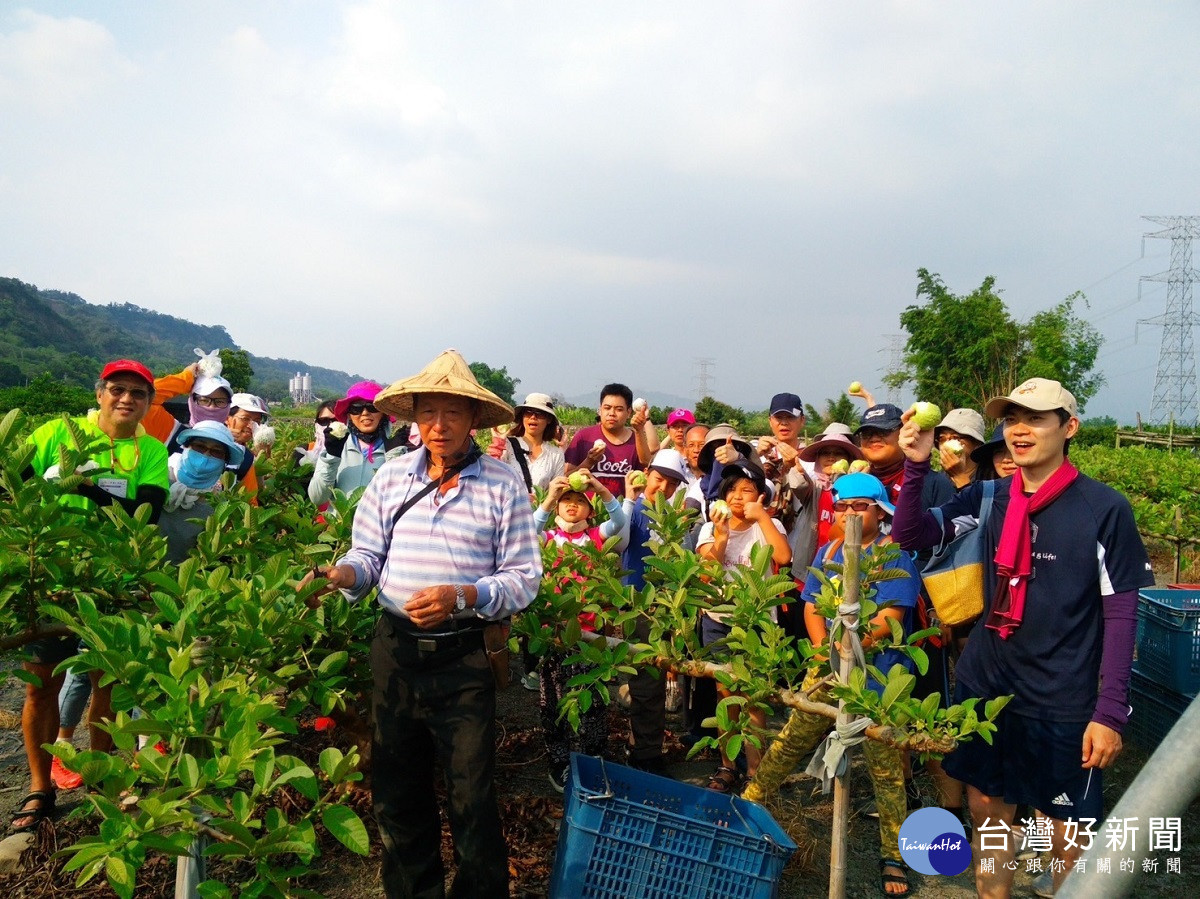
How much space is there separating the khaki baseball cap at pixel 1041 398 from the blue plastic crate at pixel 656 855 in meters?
1.63

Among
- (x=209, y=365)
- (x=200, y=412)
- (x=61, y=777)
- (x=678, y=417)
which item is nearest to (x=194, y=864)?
(x=61, y=777)

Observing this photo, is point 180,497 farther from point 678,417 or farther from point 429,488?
point 678,417

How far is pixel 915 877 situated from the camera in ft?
10.4

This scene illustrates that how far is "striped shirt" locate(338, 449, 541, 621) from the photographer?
2.38m

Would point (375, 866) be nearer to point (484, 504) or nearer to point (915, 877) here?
point (484, 504)

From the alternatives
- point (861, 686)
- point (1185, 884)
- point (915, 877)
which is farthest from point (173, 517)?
point (1185, 884)

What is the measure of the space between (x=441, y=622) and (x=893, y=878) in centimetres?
226

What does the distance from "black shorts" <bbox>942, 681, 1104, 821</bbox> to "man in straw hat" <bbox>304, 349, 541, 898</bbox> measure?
1699mm

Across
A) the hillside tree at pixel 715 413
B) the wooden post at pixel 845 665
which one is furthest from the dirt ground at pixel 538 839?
the hillside tree at pixel 715 413

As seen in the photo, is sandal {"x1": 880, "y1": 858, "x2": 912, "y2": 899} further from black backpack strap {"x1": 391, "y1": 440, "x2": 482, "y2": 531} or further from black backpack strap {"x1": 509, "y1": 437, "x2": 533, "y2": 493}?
black backpack strap {"x1": 509, "y1": 437, "x2": 533, "y2": 493}

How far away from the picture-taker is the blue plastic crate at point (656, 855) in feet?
7.71

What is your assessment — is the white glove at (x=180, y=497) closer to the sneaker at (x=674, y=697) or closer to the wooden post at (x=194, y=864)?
the wooden post at (x=194, y=864)

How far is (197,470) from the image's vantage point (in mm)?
3688

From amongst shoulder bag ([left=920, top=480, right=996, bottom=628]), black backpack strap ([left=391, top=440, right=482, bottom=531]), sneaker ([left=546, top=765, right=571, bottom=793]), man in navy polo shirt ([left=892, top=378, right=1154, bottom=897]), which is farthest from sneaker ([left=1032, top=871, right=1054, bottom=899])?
black backpack strap ([left=391, top=440, right=482, bottom=531])
